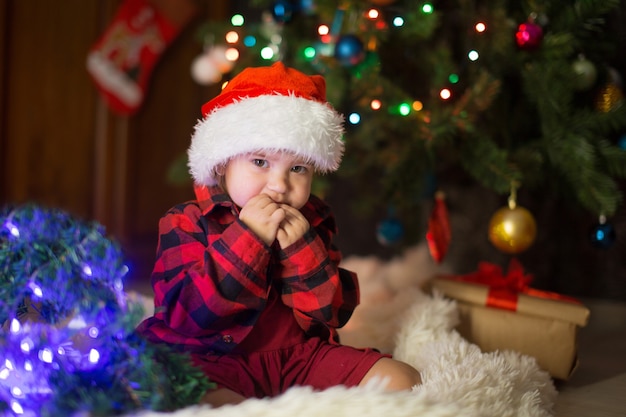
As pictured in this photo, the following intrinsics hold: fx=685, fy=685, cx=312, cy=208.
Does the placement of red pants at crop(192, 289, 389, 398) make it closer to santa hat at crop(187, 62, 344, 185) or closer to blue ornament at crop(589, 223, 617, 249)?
santa hat at crop(187, 62, 344, 185)

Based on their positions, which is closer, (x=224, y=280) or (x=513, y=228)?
(x=224, y=280)

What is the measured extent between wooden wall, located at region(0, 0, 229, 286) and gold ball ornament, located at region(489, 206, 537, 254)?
1.19m

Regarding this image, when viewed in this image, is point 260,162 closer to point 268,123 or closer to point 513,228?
point 268,123

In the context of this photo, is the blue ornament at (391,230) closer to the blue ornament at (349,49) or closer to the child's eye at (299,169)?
the blue ornament at (349,49)

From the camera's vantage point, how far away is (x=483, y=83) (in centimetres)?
167

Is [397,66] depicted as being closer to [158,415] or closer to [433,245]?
[433,245]

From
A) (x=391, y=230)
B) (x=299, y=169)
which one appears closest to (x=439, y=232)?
(x=391, y=230)

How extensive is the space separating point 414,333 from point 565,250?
1.09 metres

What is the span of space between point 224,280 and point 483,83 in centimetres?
94

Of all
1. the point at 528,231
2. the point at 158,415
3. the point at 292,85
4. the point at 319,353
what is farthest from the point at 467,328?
the point at 158,415

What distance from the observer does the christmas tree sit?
5.54 ft

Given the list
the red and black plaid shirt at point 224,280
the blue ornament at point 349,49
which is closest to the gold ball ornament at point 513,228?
the blue ornament at point 349,49

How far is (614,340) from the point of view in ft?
5.88

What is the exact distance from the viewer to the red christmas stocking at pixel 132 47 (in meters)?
2.22
